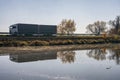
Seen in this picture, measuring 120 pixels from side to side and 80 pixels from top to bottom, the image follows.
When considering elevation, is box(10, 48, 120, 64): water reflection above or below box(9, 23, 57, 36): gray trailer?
below

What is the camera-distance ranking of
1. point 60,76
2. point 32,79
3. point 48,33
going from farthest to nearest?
point 48,33, point 60,76, point 32,79

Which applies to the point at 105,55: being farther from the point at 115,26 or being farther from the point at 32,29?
the point at 115,26

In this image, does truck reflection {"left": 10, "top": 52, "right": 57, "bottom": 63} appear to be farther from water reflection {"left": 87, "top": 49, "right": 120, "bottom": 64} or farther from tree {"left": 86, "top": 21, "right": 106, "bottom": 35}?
tree {"left": 86, "top": 21, "right": 106, "bottom": 35}

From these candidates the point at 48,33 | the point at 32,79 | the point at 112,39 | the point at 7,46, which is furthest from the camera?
the point at 112,39

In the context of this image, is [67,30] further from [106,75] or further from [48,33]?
[106,75]

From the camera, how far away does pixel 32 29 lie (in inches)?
2453

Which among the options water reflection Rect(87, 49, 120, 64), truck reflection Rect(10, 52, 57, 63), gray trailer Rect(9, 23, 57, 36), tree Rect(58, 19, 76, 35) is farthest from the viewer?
tree Rect(58, 19, 76, 35)

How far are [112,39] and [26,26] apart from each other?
2387 centimetres

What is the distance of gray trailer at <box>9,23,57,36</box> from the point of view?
6009cm

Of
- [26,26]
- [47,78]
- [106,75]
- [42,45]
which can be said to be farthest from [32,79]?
[26,26]

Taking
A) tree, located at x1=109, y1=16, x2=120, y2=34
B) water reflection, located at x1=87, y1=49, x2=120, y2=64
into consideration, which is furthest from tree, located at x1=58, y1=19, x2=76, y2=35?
water reflection, located at x1=87, y1=49, x2=120, y2=64

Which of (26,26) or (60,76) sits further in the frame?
(26,26)

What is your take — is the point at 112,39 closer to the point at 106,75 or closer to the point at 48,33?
the point at 48,33

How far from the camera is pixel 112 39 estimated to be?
70250mm
